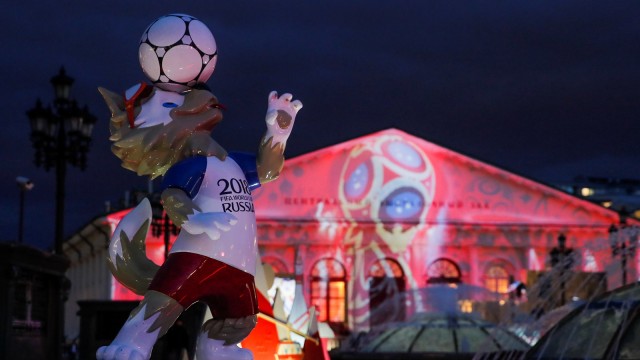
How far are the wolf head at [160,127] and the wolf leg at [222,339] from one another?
78 cm

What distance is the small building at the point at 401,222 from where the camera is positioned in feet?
130

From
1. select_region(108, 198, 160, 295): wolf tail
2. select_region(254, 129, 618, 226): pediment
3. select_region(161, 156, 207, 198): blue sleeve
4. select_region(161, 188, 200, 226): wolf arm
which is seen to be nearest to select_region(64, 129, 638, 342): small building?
select_region(254, 129, 618, 226): pediment

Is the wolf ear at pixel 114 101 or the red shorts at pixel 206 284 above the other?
the wolf ear at pixel 114 101

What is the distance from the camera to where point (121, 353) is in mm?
4551

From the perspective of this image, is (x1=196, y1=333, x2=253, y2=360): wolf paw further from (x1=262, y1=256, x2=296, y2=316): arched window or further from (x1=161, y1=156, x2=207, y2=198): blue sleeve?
(x1=262, y1=256, x2=296, y2=316): arched window

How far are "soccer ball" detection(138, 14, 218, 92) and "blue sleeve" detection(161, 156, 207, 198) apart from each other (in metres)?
0.43

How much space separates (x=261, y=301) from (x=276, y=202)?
33.9m

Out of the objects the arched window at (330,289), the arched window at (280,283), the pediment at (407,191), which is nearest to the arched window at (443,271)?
the pediment at (407,191)

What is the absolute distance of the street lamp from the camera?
14.8 metres

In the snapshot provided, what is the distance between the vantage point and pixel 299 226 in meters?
39.6

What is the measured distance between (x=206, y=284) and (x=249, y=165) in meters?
0.71

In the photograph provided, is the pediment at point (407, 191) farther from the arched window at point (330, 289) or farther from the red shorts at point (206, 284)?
the red shorts at point (206, 284)

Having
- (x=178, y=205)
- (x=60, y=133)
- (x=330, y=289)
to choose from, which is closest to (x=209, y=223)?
(x=178, y=205)

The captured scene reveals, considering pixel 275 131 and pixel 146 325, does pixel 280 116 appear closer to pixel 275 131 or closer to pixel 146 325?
pixel 275 131
